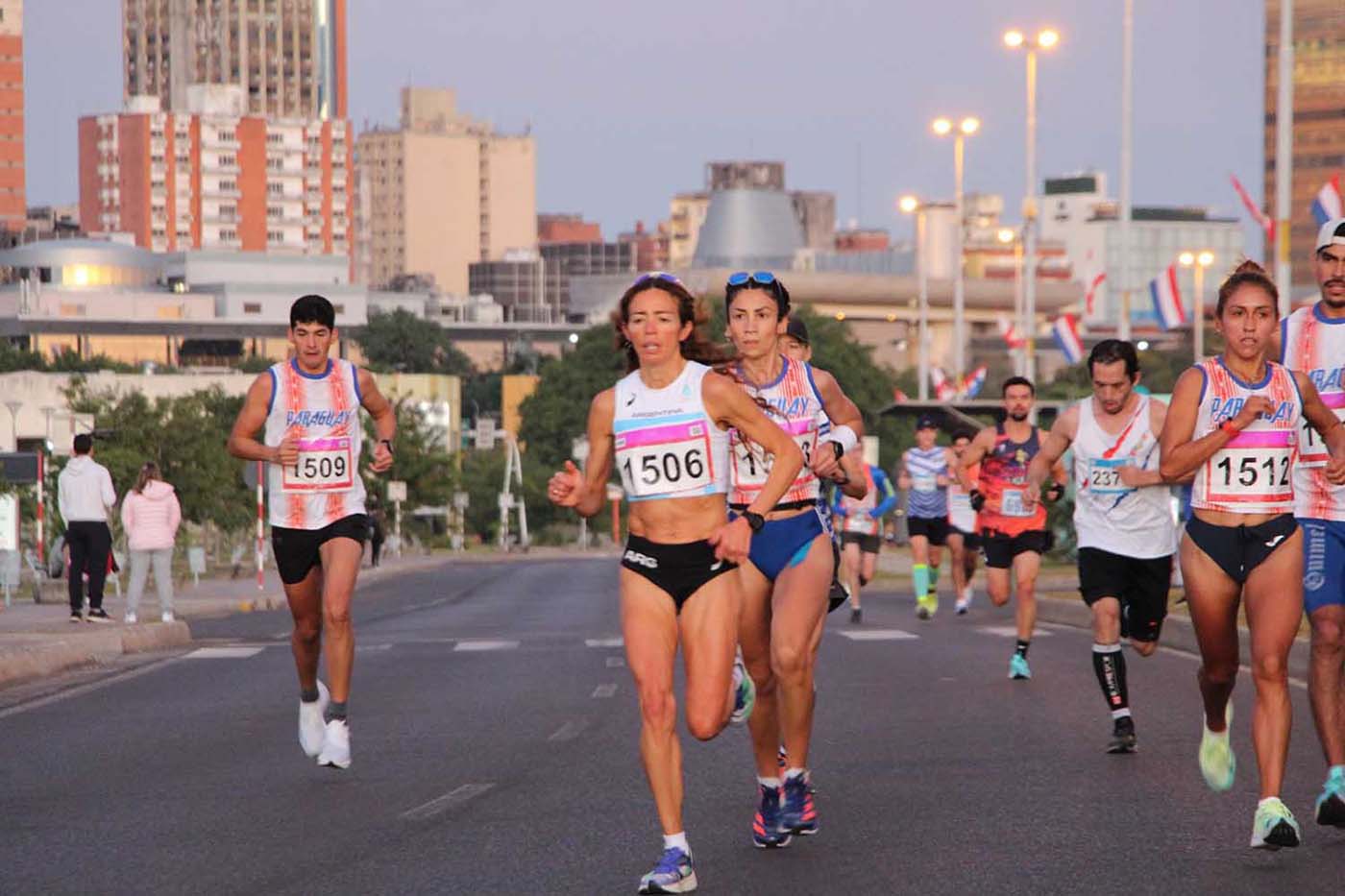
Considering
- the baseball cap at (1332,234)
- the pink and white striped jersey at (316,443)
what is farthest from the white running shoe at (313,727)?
the baseball cap at (1332,234)

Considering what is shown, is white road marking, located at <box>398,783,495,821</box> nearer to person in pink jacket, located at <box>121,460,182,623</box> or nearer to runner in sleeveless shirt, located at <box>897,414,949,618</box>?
runner in sleeveless shirt, located at <box>897,414,949,618</box>

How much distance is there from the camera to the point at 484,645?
24703 mm

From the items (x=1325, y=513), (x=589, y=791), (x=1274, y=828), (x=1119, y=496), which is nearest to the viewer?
(x=1274, y=828)

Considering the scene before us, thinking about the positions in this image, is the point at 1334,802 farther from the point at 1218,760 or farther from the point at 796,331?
the point at 796,331

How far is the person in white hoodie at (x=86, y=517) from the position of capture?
28.0m

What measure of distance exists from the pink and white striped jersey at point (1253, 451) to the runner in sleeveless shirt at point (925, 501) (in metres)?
17.1

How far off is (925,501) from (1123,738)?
47.6 ft

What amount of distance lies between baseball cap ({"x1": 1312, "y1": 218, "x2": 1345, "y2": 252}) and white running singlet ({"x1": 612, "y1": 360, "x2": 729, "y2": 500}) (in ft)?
8.79

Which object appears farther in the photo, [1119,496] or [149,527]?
[149,527]

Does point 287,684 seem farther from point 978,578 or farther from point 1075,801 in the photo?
point 978,578

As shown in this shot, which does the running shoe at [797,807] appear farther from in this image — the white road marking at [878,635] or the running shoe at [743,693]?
the white road marking at [878,635]

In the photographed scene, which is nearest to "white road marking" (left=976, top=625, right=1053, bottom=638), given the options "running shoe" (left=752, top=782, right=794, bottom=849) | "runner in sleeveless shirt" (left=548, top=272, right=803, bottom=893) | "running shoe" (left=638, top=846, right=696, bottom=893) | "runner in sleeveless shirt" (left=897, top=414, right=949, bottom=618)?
"runner in sleeveless shirt" (left=897, top=414, right=949, bottom=618)

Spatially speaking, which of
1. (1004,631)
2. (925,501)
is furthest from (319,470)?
(925,501)

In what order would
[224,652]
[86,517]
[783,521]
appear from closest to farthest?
[783,521]
[224,652]
[86,517]
